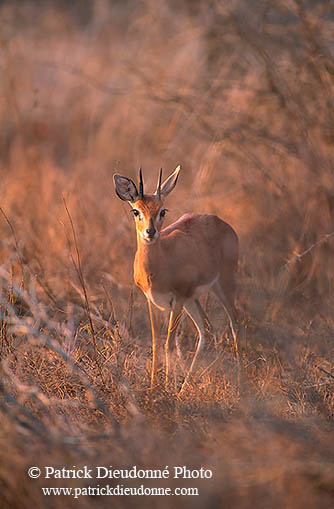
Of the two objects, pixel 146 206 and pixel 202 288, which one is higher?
pixel 146 206

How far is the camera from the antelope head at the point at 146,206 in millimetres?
4094

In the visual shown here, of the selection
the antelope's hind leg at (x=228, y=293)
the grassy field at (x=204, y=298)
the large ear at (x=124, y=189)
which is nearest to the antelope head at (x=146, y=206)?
the large ear at (x=124, y=189)

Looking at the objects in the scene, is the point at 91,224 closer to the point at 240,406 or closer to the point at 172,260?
the point at 172,260

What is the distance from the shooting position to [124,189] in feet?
14.2

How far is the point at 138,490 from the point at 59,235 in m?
4.30

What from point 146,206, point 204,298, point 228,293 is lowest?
point 204,298

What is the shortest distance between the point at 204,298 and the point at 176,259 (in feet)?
4.87

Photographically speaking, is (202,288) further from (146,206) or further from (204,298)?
(204,298)

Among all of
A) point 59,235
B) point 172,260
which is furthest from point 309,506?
point 59,235

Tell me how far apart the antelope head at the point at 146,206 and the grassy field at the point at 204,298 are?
20 centimetres

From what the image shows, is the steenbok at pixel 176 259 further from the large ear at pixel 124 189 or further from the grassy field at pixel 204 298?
the grassy field at pixel 204 298

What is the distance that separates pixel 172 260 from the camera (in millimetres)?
4480

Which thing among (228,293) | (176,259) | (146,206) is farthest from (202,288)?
(146,206)

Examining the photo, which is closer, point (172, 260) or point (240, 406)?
point (240, 406)
